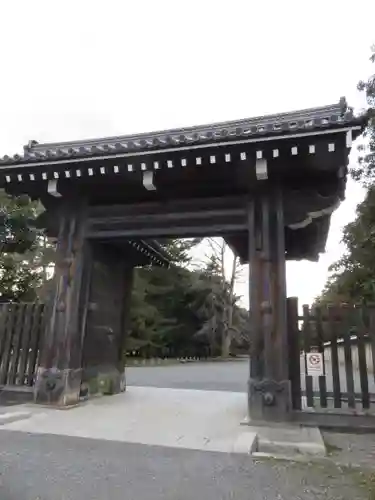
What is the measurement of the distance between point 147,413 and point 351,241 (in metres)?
13.9

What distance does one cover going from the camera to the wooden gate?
4680mm

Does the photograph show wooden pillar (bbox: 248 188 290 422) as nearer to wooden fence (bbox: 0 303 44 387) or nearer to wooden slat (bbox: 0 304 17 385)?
wooden fence (bbox: 0 303 44 387)

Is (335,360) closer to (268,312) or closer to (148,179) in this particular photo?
(268,312)

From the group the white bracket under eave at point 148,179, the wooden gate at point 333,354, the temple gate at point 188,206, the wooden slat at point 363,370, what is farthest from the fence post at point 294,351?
the white bracket under eave at point 148,179

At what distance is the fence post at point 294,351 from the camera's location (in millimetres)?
4820

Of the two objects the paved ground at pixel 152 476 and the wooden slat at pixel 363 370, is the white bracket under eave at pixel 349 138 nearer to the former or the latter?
the wooden slat at pixel 363 370

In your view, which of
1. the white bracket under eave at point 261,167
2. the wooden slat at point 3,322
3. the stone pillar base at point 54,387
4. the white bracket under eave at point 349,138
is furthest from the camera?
the wooden slat at point 3,322

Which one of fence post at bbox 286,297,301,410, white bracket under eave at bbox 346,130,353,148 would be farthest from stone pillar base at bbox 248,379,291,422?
white bracket under eave at bbox 346,130,353,148

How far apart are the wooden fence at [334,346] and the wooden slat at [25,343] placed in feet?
13.2

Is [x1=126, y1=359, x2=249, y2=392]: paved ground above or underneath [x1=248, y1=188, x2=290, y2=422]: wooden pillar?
underneath

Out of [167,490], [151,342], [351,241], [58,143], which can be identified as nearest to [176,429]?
[167,490]

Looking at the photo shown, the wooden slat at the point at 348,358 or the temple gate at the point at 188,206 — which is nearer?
the wooden slat at the point at 348,358

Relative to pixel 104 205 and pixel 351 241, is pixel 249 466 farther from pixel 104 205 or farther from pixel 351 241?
pixel 351 241

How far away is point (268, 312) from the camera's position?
496cm
